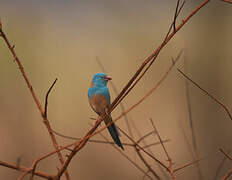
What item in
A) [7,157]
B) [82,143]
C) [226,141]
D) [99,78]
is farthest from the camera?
[226,141]

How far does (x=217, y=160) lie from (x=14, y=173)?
1.49 metres

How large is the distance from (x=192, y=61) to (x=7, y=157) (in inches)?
58.1

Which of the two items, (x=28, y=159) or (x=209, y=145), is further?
(x=209, y=145)

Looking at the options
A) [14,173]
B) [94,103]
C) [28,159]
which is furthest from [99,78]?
[14,173]

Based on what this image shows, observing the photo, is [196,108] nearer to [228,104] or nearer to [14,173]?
[228,104]

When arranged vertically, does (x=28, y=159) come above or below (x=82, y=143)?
below

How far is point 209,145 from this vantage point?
2119mm

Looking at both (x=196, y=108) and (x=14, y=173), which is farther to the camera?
(x=196, y=108)

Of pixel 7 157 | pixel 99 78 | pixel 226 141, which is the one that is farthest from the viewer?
pixel 226 141

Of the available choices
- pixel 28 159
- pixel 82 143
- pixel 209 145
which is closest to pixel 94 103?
pixel 82 143

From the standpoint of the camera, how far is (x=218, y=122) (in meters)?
2.12

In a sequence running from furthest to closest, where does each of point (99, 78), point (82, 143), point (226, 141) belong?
point (226, 141) → point (99, 78) → point (82, 143)

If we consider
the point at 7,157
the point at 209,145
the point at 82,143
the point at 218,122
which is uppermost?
the point at 82,143

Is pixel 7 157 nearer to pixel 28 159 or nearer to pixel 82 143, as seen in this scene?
pixel 28 159
